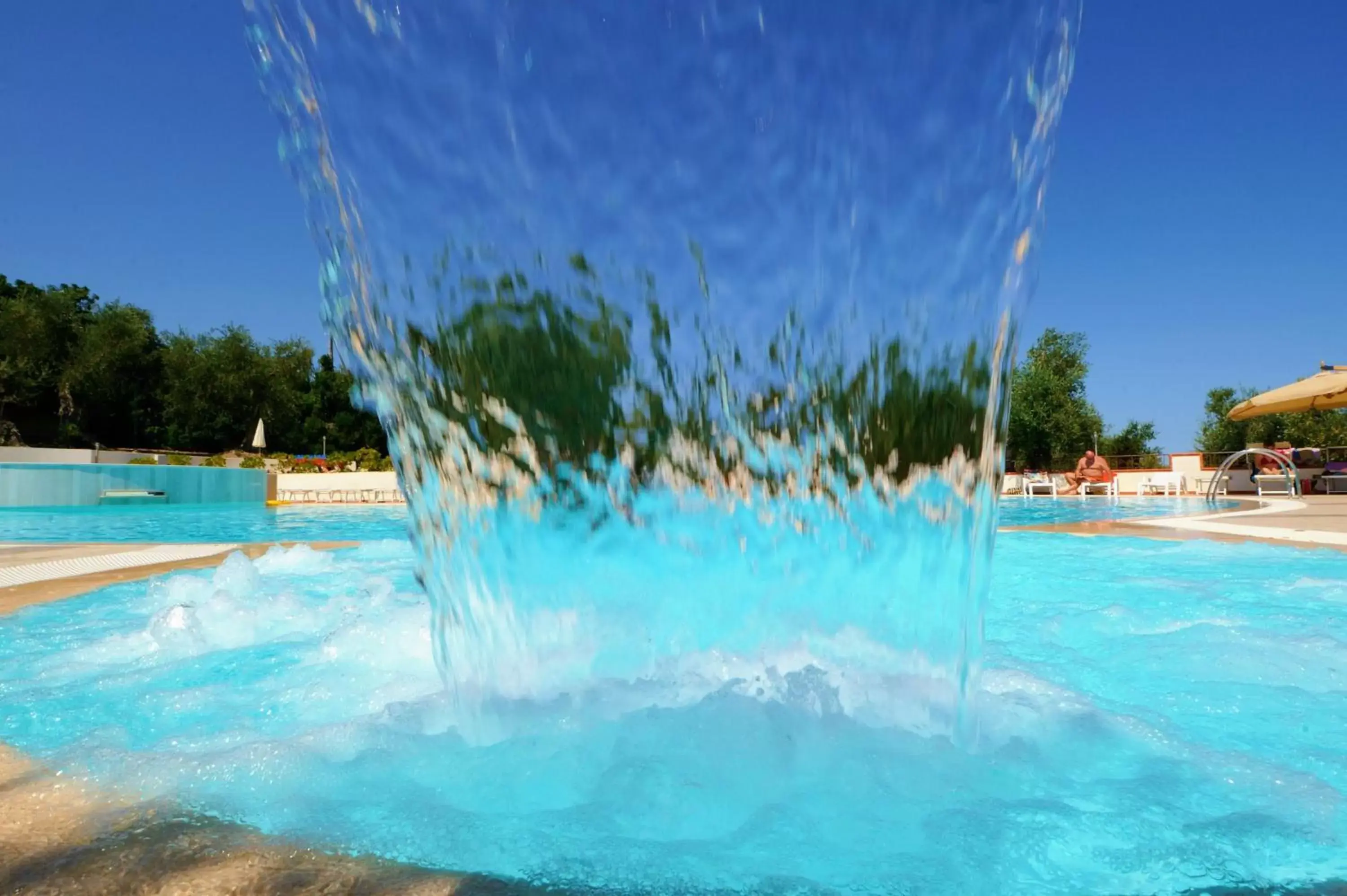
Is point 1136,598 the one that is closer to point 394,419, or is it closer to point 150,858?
point 394,419

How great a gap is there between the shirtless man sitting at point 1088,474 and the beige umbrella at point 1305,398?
3.35m

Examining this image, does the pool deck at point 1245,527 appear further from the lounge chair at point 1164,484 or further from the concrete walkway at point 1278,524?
the lounge chair at point 1164,484

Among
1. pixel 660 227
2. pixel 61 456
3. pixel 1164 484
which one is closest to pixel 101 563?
pixel 660 227

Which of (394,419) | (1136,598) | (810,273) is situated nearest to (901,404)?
(810,273)

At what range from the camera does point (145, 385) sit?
38.1 metres

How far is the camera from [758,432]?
3.87 metres

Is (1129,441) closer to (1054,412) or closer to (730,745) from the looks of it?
(1054,412)

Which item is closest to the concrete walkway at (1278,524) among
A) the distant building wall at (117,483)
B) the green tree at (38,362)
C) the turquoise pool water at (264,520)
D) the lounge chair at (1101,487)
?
the turquoise pool water at (264,520)

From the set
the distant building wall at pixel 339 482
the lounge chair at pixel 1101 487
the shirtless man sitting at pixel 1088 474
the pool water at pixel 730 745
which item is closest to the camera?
the pool water at pixel 730 745

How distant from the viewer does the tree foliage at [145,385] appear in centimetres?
3488

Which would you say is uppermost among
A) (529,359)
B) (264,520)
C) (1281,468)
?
(529,359)

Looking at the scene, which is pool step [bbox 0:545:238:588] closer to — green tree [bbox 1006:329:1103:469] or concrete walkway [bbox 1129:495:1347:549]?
concrete walkway [bbox 1129:495:1347:549]

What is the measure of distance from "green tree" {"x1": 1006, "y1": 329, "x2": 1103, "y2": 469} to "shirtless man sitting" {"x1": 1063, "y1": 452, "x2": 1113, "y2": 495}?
1533 centimetres

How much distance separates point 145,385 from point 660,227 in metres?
43.4
